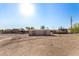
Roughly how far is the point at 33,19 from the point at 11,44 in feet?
1.37

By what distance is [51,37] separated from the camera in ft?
8.75

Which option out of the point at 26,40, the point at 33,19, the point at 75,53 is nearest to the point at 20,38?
the point at 26,40

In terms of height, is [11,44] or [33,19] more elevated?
[33,19]

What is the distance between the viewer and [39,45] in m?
2.62

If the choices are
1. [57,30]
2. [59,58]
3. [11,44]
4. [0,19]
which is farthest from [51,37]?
[0,19]

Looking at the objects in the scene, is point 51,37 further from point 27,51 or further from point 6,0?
point 6,0

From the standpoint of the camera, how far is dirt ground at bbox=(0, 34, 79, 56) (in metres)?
2.59

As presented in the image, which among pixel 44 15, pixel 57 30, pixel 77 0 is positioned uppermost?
pixel 77 0

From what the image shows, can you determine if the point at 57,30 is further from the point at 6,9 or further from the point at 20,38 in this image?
the point at 6,9

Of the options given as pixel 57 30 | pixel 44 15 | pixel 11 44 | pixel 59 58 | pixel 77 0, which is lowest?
pixel 59 58

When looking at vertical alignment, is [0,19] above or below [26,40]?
above

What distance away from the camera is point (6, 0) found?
2.63m

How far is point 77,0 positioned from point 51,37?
1.85 ft

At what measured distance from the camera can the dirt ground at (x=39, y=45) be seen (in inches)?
102
